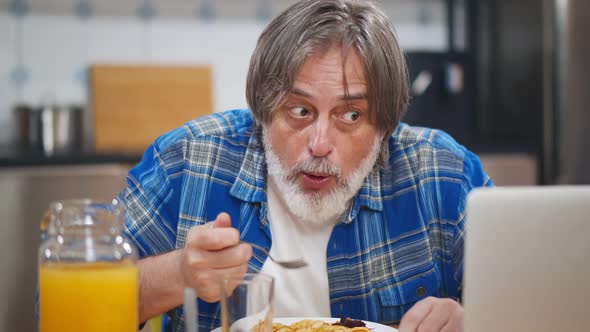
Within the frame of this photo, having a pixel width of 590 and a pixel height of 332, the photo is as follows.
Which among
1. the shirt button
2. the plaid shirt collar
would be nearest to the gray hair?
the plaid shirt collar

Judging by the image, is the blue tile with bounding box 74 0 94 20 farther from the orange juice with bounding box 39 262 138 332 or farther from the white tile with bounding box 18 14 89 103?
the orange juice with bounding box 39 262 138 332

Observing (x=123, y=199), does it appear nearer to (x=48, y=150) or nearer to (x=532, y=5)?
(x=48, y=150)

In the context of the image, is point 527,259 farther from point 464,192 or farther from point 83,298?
point 464,192

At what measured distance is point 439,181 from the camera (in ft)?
5.22

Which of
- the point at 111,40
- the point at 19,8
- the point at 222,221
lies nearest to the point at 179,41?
→ the point at 111,40

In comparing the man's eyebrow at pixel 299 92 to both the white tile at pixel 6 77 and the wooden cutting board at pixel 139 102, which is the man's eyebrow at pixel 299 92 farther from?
the white tile at pixel 6 77

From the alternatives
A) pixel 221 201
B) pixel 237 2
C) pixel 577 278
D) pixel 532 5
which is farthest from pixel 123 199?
pixel 532 5

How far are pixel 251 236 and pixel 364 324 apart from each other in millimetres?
494

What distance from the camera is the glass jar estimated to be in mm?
855

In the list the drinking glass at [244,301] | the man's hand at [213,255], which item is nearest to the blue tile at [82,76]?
the man's hand at [213,255]

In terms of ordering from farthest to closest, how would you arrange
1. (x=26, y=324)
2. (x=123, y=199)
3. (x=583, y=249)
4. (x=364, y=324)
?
1. (x=26, y=324)
2. (x=123, y=199)
3. (x=364, y=324)
4. (x=583, y=249)

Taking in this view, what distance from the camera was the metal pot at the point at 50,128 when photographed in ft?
9.83

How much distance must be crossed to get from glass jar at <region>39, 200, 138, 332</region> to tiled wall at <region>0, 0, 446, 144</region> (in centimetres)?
247

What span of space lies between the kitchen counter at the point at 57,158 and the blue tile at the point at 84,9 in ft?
2.22
